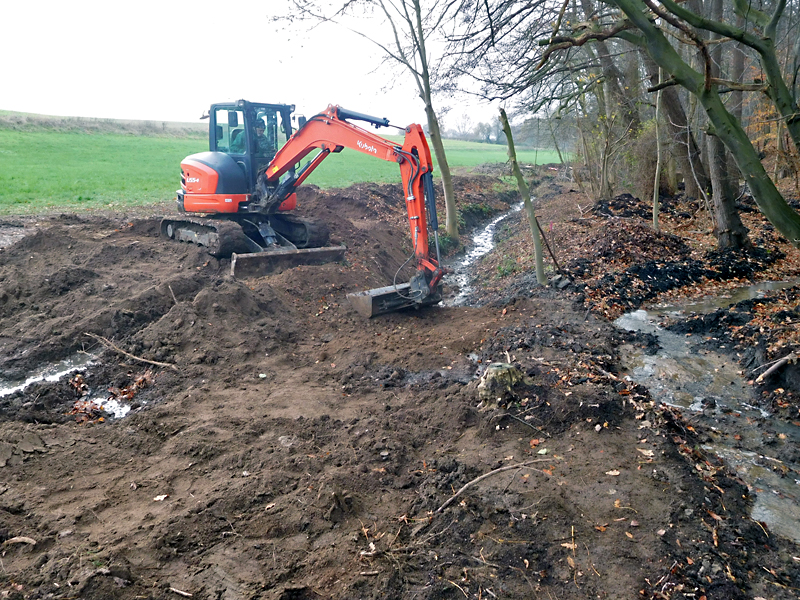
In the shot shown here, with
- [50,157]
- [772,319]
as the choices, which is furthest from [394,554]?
[50,157]

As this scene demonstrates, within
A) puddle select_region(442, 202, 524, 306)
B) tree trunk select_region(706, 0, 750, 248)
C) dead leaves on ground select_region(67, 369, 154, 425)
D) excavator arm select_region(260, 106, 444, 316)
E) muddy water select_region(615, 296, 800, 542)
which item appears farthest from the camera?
tree trunk select_region(706, 0, 750, 248)

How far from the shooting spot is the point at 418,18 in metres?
14.7

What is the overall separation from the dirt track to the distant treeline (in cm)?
3833

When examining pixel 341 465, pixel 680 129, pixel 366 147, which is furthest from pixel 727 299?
pixel 341 465

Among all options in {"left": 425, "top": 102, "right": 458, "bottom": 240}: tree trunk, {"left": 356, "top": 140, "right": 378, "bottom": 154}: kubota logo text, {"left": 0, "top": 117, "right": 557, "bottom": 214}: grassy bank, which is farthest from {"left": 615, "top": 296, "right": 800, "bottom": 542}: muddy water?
{"left": 0, "top": 117, "right": 557, "bottom": 214}: grassy bank

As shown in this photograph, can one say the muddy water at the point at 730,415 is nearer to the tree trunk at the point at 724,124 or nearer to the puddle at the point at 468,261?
the tree trunk at the point at 724,124

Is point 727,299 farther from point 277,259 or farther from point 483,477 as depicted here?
point 277,259

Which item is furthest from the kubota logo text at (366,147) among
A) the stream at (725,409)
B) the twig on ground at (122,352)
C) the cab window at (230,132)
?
the stream at (725,409)

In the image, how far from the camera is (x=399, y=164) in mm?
9023

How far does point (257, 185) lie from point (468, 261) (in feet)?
21.4

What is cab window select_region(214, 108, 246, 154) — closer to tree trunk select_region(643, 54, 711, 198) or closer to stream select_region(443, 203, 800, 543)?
stream select_region(443, 203, 800, 543)

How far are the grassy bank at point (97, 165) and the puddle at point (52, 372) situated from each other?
11.1m

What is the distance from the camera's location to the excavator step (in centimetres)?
1086

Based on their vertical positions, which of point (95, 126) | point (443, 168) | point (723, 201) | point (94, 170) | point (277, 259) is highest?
point (95, 126)
